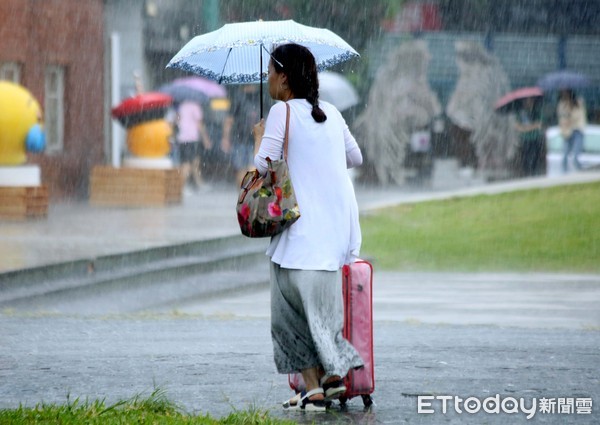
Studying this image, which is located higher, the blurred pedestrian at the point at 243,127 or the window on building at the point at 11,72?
the window on building at the point at 11,72

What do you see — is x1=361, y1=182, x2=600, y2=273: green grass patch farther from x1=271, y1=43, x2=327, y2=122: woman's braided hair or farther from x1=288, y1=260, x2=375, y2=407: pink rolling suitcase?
x1=271, y1=43, x2=327, y2=122: woman's braided hair

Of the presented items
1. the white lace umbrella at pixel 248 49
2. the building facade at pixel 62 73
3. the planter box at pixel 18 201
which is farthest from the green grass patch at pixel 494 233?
the white lace umbrella at pixel 248 49

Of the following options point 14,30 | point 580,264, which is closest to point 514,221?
point 580,264

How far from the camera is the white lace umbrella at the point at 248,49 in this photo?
21.9 feet

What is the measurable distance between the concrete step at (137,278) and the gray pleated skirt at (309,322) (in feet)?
A: 17.5

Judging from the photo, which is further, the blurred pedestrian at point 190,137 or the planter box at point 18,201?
the blurred pedestrian at point 190,137

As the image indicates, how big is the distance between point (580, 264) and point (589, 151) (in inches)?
605

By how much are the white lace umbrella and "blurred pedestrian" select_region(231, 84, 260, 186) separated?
722 inches

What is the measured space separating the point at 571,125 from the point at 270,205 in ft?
75.0

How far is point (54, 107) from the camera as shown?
22219mm

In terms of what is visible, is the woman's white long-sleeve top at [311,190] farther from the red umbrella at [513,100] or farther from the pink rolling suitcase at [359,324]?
the red umbrella at [513,100]

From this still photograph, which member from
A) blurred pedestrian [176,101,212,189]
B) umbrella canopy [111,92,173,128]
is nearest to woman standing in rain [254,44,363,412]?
umbrella canopy [111,92,173,128]

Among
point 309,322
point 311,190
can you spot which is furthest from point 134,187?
point 309,322

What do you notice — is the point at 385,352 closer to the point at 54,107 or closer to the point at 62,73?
the point at 54,107
